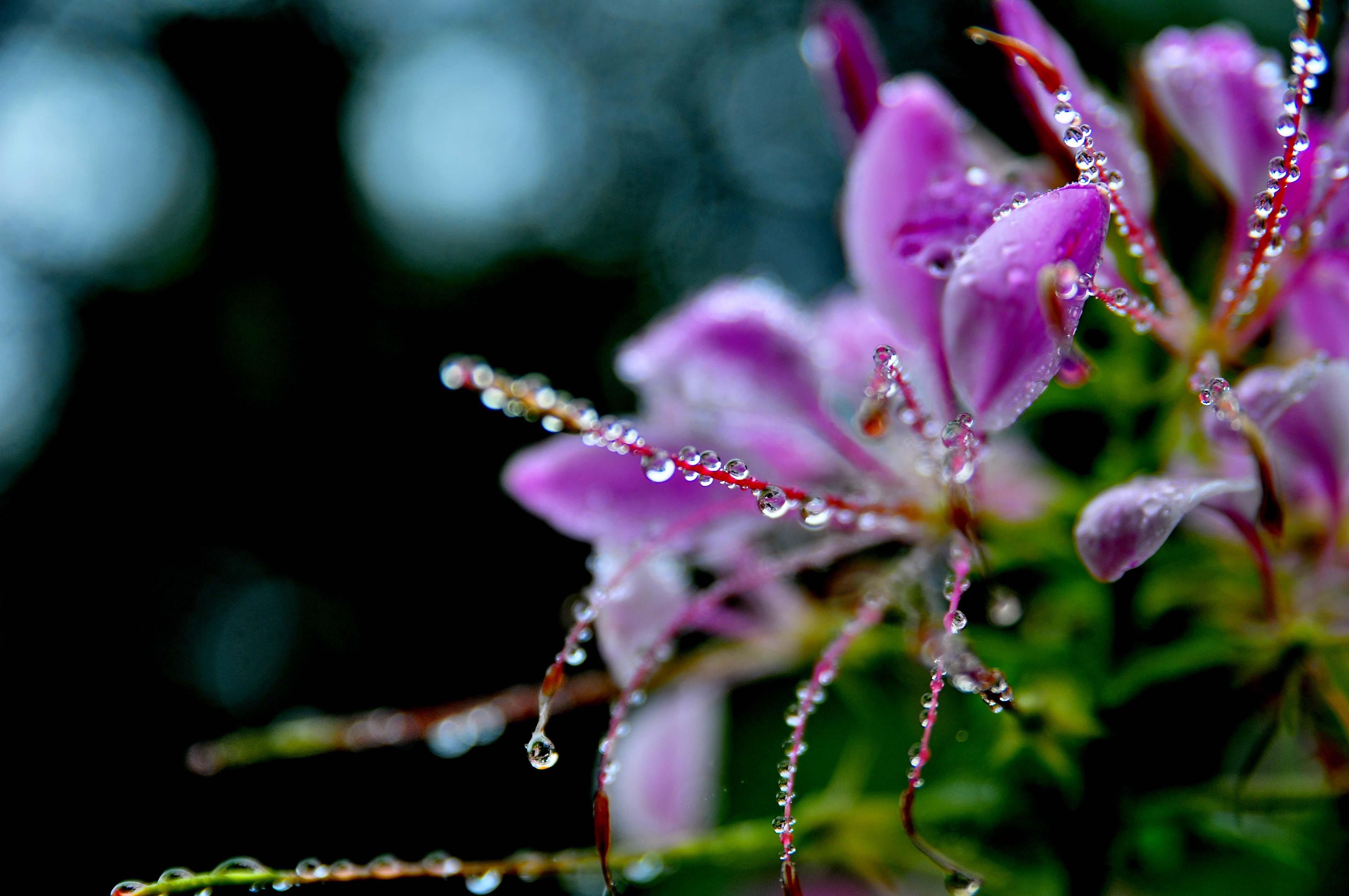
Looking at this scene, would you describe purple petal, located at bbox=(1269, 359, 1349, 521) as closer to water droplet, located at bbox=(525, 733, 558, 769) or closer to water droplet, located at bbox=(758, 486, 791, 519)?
water droplet, located at bbox=(758, 486, 791, 519)

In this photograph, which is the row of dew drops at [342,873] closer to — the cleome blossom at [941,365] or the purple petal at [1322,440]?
the cleome blossom at [941,365]

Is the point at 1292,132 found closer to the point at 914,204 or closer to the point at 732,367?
the point at 914,204

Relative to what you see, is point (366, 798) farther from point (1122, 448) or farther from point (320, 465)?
point (1122, 448)

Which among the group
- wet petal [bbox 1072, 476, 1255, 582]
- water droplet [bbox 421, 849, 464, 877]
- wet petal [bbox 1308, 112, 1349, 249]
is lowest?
water droplet [bbox 421, 849, 464, 877]

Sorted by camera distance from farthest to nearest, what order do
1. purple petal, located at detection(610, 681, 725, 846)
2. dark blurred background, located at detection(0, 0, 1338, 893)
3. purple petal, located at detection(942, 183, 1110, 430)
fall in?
1. dark blurred background, located at detection(0, 0, 1338, 893)
2. purple petal, located at detection(610, 681, 725, 846)
3. purple petal, located at detection(942, 183, 1110, 430)

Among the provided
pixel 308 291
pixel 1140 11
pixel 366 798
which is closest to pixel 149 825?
pixel 366 798

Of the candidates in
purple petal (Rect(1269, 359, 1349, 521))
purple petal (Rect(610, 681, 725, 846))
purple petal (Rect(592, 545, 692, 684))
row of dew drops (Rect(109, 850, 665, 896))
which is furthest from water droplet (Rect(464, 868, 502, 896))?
purple petal (Rect(1269, 359, 1349, 521))

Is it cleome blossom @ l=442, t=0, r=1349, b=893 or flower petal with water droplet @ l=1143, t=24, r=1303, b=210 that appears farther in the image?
flower petal with water droplet @ l=1143, t=24, r=1303, b=210
